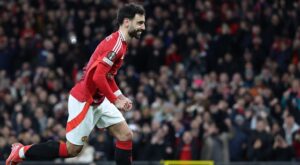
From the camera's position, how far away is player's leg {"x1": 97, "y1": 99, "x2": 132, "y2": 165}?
Result: 35.8ft

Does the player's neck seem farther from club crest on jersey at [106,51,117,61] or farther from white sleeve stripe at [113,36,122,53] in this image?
club crest on jersey at [106,51,117,61]

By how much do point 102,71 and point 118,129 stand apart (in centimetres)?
90

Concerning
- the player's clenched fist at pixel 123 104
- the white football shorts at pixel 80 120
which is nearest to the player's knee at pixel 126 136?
the white football shorts at pixel 80 120

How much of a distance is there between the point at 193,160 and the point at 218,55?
12.9 ft

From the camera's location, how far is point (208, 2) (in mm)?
22062

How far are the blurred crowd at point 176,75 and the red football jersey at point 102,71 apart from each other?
215 inches

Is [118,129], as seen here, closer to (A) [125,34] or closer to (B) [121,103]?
(B) [121,103]

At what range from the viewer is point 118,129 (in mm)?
11008

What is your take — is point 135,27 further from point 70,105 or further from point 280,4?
point 280,4

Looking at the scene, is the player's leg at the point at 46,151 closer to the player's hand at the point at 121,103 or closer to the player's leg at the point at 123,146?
the player's leg at the point at 123,146

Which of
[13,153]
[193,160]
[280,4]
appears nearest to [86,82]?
[13,153]

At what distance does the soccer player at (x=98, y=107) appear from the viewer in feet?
35.1

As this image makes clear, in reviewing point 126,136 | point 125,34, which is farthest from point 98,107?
point 125,34

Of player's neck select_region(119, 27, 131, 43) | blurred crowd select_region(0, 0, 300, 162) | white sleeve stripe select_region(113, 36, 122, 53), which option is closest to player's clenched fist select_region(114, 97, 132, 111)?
white sleeve stripe select_region(113, 36, 122, 53)
